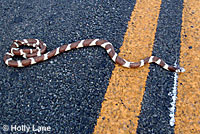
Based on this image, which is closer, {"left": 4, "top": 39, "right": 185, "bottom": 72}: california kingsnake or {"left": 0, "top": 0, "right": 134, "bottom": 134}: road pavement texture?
{"left": 0, "top": 0, "right": 134, "bottom": 134}: road pavement texture

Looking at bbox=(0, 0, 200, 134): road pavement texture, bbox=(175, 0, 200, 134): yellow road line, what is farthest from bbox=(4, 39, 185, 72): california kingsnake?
bbox=(175, 0, 200, 134): yellow road line

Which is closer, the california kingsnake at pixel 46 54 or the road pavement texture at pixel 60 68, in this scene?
the road pavement texture at pixel 60 68

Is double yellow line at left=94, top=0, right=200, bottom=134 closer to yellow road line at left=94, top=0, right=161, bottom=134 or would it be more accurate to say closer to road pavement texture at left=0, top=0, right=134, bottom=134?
yellow road line at left=94, top=0, right=161, bottom=134

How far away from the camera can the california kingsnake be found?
2832mm

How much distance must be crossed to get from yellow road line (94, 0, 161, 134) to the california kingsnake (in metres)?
0.11

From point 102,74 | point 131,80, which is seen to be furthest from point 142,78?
point 102,74

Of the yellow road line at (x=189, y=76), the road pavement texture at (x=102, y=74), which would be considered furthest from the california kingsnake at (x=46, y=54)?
the yellow road line at (x=189, y=76)

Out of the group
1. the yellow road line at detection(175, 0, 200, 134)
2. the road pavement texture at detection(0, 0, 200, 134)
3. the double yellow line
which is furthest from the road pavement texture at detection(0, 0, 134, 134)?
the yellow road line at detection(175, 0, 200, 134)

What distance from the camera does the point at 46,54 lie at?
296 centimetres

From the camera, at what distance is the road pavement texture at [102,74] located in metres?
2.27

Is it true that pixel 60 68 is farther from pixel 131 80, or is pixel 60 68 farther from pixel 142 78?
pixel 142 78

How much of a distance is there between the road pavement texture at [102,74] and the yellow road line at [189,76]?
1 centimetres

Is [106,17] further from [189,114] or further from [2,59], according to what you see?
[189,114]

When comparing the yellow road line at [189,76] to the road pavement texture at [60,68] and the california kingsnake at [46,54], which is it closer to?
the california kingsnake at [46,54]
